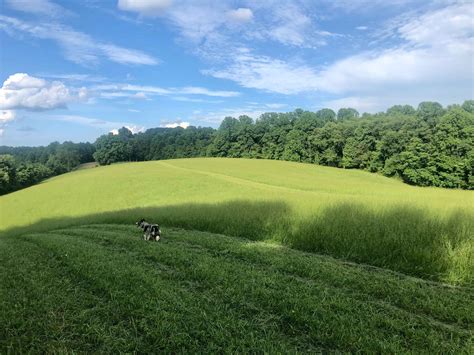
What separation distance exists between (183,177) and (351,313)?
148 feet

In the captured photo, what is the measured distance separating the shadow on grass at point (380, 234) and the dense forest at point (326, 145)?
59.4 m

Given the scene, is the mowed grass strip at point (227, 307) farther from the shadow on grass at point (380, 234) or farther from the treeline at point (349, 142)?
the treeline at point (349, 142)

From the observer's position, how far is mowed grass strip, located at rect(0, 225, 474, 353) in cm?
477

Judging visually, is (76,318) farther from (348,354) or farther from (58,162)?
(58,162)

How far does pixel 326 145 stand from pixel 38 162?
102m

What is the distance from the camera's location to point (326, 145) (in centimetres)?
9044

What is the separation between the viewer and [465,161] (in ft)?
199

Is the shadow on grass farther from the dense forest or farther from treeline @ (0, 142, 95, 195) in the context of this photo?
treeline @ (0, 142, 95, 195)

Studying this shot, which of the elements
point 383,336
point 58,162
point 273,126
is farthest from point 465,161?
point 58,162

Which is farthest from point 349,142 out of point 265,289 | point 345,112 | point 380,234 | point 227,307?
point 227,307

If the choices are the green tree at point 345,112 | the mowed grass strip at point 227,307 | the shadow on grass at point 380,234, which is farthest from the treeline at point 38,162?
the green tree at point 345,112

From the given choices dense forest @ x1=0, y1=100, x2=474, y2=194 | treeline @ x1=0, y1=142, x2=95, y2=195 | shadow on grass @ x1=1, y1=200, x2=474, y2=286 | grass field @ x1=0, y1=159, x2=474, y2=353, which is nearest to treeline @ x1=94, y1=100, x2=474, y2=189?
dense forest @ x1=0, y1=100, x2=474, y2=194

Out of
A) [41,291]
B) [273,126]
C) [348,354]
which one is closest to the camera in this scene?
[348,354]

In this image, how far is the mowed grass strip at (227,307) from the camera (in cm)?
477
